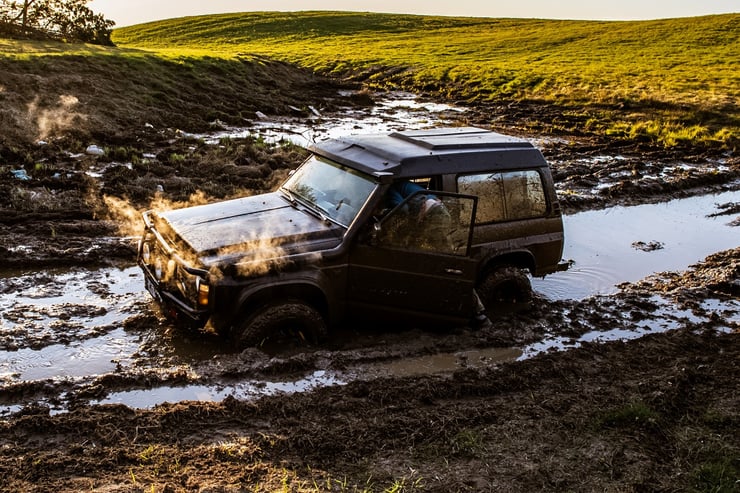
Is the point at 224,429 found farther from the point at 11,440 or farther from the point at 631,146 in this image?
the point at 631,146

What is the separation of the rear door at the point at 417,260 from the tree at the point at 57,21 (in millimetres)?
24415

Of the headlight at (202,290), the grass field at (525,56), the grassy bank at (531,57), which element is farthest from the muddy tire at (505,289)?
the grass field at (525,56)

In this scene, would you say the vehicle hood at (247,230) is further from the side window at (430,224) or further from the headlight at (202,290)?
the side window at (430,224)

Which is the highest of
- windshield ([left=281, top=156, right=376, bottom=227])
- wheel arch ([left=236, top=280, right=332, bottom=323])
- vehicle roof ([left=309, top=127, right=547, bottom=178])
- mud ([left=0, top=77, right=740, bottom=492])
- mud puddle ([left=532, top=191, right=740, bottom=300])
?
vehicle roof ([left=309, top=127, right=547, bottom=178])

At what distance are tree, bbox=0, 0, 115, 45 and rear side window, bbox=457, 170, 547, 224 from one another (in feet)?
79.5

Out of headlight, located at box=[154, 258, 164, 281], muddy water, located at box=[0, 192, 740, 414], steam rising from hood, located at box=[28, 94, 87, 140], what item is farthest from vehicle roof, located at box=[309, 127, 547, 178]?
steam rising from hood, located at box=[28, 94, 87, 140]

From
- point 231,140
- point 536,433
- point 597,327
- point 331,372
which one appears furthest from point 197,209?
point 231,140

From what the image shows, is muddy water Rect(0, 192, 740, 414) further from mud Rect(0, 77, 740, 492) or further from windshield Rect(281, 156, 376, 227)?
windshield Rect(281, 156, 376, 227)

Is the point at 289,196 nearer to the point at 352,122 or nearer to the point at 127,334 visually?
the point at 127,334

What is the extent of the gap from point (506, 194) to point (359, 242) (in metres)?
2.14

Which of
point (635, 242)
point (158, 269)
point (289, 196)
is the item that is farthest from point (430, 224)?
point (635, 242)

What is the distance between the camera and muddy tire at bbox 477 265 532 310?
8086mm

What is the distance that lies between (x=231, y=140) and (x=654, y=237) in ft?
34.1

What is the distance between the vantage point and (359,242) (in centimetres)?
684
